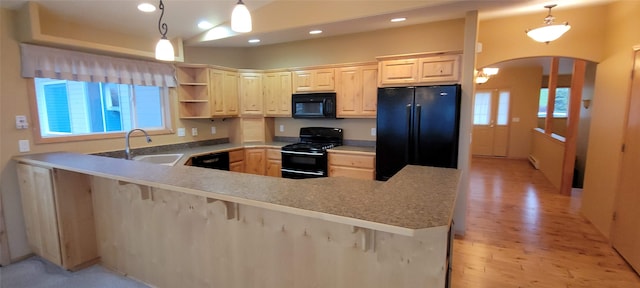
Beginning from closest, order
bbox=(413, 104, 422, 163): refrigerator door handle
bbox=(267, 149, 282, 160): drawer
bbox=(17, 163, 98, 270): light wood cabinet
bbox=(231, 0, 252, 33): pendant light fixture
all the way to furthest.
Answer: bbox=(231, 0, 252, 33): pendant light fixture < bbox=(17, 163, 98, 270): light wood cabinet < bbox=(413, 104, 422, 163): refrigerator door handle < bbox=(267, 149, 282, 160): drawer

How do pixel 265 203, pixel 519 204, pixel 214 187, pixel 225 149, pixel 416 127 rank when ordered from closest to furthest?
pixel 265 203 → pixel 214 187 → pixel 416 127 → pixel 225 149 → pixel 519 204

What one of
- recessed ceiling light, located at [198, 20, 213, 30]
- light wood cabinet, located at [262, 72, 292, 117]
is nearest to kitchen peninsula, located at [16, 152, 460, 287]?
recessed ceiling light, located at [198, 20, 213, 30]

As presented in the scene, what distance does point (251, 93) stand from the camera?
4777 mm

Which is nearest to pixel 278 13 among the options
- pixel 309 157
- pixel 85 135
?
pixel 309 157

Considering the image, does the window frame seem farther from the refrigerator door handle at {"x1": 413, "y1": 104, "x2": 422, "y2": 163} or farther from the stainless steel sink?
the refrigerator door handle at {"x1": 413, "y1": 104, "x2": 422, "y2": 163}

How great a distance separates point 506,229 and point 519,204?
121 cm

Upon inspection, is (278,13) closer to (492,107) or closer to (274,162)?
(274,162)

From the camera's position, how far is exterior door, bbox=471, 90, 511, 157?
26.9ft

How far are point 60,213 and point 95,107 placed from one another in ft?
4.80

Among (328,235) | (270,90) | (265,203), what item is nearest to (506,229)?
(328,235)

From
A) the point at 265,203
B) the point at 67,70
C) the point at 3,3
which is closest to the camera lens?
the point at 265,203

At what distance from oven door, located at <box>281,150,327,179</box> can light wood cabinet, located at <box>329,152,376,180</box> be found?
0.13 meters

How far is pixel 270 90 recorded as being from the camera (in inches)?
189

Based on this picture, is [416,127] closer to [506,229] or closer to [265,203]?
[506,229]
